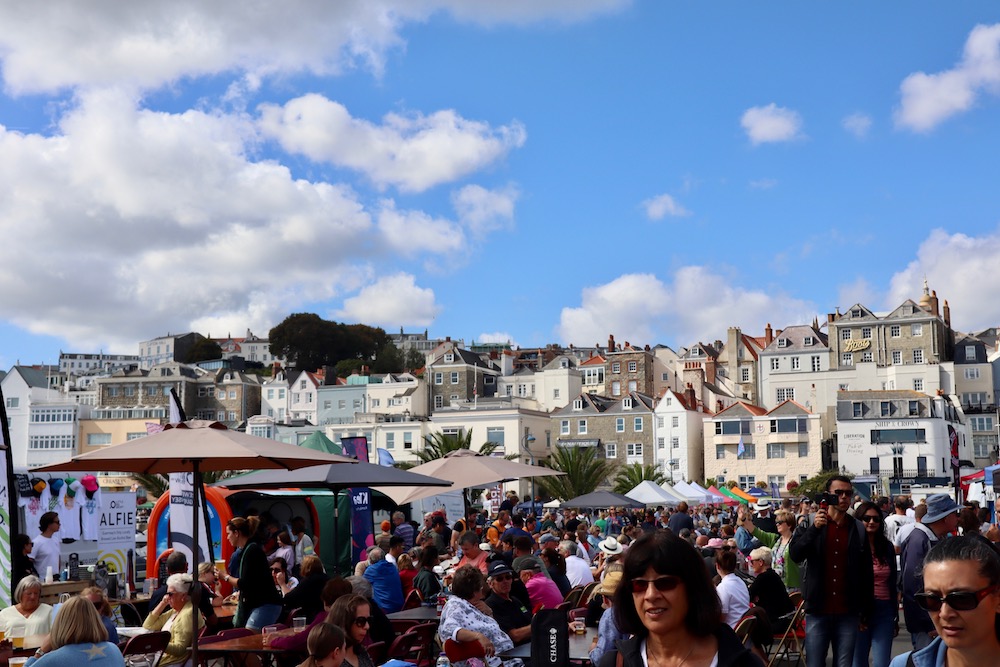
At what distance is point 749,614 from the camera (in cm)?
843

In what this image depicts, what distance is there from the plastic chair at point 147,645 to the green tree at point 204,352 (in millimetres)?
145065

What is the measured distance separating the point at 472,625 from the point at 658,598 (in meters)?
4.99

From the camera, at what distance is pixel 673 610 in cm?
333

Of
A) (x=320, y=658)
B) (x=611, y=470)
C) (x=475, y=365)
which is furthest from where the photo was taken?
(x=475, y=365)

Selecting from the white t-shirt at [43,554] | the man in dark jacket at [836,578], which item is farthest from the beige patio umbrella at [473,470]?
the man in dark jacket at [836,578]

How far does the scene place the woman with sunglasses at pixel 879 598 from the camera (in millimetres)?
7453

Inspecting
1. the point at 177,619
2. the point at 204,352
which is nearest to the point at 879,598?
the point at 177,619

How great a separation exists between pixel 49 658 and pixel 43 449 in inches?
4133

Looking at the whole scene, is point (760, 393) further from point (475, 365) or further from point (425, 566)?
point (425, 566)

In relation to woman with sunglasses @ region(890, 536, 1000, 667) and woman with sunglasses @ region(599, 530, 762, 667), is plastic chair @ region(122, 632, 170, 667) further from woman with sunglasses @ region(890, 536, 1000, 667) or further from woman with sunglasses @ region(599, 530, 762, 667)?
woman with sunglasses @ region(890, 536, 1000, 667)

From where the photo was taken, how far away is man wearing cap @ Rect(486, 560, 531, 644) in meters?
8.76

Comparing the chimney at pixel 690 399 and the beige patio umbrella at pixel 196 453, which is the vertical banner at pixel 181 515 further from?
the chimney at pixel 690 399

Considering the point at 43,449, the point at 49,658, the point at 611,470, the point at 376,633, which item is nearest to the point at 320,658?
the point at 49,658

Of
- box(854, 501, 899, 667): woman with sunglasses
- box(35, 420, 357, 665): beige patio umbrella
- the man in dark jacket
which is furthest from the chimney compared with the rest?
the man in dark jacket
